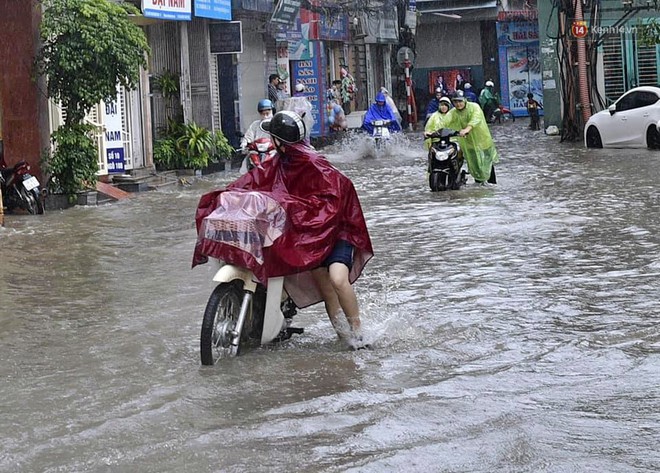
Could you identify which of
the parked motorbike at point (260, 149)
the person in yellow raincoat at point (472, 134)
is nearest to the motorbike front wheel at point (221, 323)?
the parked motorbike at point (260, 149)

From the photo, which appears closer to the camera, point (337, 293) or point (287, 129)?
point (287, 129)

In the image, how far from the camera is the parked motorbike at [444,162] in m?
18.0

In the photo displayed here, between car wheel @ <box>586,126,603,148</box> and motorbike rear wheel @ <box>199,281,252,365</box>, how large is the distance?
21093 millimetres

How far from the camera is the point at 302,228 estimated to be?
735 cm

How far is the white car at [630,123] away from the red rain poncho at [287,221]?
18713 millimetres

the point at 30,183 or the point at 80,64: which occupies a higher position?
the point at 80,64

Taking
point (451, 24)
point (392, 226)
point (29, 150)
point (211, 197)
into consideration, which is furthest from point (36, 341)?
point (451, 24)

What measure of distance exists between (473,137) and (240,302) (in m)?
11.7

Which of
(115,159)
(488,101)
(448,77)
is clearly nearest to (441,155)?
(115,159)

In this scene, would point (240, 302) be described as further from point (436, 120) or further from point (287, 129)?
point (436, 120)

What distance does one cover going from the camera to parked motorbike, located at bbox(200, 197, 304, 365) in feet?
23.4

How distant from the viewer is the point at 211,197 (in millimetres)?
7465

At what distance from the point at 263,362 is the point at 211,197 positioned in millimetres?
1015

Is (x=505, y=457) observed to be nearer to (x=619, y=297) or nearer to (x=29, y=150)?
(x=619, y=297)
